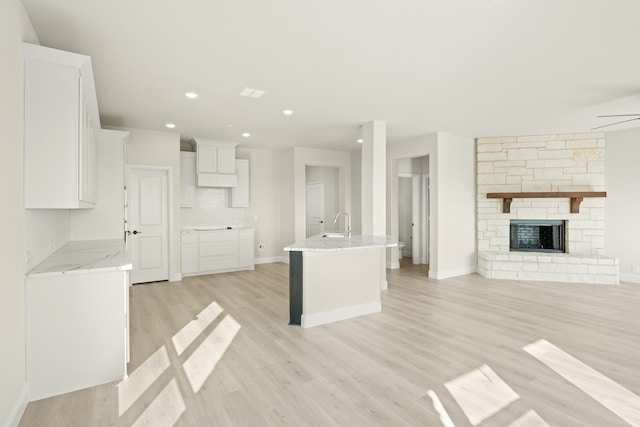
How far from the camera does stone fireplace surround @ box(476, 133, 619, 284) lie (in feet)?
19.6

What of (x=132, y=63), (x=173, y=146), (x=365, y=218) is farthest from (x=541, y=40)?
(x=173, y=146)

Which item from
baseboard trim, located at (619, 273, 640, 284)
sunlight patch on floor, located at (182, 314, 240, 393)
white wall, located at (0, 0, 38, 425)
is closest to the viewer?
white wall, located at (0, 0, 38, 425)

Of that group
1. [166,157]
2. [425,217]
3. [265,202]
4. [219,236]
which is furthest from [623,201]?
[166,157]

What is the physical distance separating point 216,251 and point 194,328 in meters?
3.00

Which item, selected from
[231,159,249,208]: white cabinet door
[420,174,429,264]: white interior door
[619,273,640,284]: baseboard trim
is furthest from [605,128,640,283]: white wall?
[231,159,249,208]: white cabinet door

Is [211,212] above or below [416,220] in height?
above

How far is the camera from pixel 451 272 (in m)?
6.33

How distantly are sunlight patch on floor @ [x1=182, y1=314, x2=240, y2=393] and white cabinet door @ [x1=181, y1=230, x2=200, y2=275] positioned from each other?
2.74 metres

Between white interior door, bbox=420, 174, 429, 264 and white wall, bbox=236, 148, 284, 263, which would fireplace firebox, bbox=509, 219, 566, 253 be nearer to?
white interior door, bbox=420, 174, 429, 264

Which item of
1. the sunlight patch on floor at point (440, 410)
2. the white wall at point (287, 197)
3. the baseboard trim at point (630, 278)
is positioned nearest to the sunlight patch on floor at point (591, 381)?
the sunlight patch on floor at point (440, 410)

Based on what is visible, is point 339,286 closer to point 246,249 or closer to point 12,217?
point 12,217

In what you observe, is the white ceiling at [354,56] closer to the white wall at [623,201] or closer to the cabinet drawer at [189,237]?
the white wall at [623,201]

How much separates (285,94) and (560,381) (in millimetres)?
3759

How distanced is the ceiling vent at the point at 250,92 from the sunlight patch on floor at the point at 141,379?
2816 millimetres
